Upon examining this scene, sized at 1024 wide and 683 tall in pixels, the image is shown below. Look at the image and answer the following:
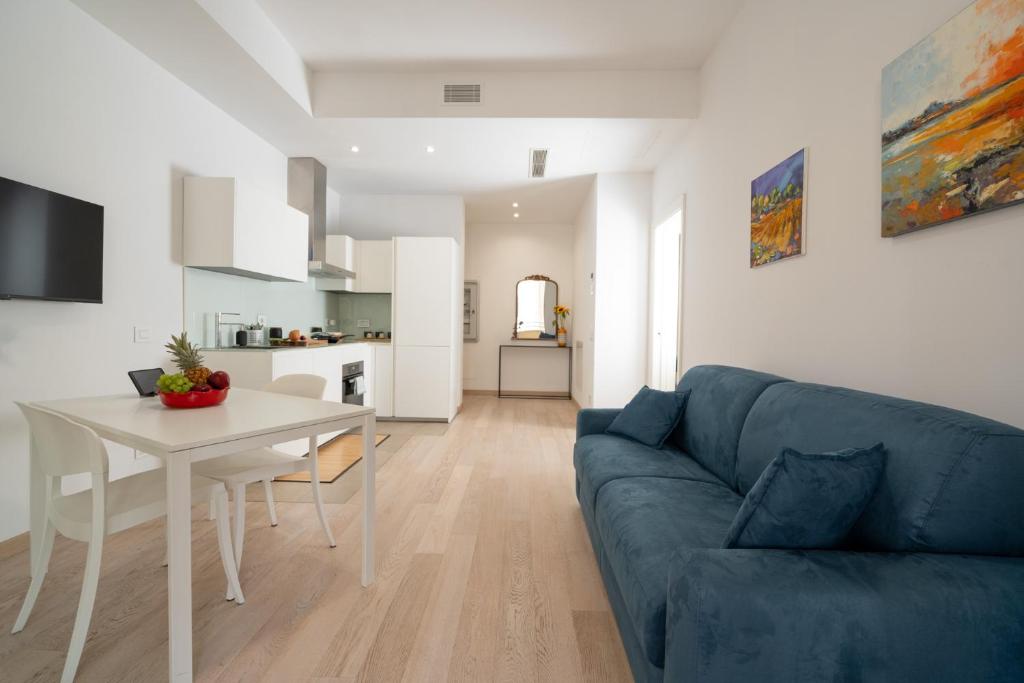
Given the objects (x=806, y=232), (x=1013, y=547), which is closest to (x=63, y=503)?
(x=1013, y=547)

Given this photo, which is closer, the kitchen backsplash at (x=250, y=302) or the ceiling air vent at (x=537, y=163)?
the kitchen backsplash at (x=250, y=302)

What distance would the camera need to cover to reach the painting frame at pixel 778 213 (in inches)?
90.6

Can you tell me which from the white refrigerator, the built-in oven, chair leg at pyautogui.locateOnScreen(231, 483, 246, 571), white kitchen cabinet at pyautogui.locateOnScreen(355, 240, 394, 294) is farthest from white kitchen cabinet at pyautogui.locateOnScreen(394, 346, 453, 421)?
chair leg at pyautogui.locateOnScreen(231, 483, 246, 571)

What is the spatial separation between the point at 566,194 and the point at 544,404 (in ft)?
9.40

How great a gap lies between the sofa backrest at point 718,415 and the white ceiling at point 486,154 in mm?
2372

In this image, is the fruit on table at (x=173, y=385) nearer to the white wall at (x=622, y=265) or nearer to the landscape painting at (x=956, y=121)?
the landscape painting at (x=956, y=121)

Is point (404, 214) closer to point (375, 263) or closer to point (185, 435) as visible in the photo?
point (375, 263)

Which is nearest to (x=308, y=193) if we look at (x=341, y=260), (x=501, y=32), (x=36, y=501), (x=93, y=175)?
(x=341, y=260)

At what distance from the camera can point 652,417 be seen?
8.50ft

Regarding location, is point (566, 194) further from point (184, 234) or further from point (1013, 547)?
point (1013, 547)

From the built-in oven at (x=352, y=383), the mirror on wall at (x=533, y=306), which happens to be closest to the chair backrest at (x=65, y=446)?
the built-in oven at (x=352, y=383)

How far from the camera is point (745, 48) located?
9.56 feet

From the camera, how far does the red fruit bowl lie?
193cm

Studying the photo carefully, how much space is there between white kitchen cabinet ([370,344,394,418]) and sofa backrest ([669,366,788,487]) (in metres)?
3.59
